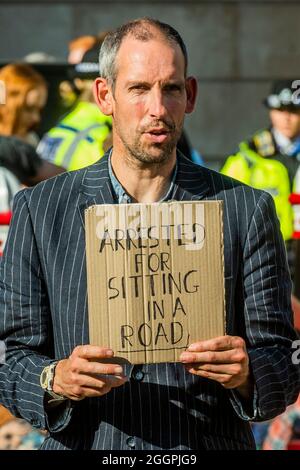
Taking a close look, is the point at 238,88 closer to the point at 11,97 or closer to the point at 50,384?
the point at 11,97

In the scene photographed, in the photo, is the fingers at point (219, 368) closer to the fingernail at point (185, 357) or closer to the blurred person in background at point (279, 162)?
the fingernail at point (185, 357)

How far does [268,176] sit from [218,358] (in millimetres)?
5410

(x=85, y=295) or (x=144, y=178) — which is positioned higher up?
(x=144, y=178)

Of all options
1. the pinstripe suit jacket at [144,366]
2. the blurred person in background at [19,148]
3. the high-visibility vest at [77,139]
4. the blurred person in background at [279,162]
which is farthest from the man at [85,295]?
the blurred person in background at [279,162]

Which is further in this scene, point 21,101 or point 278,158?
point 278,158

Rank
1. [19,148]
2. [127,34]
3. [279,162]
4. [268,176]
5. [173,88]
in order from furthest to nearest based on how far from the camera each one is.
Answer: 1. [279,162]
2. [268,176]
3. [19,148]
4. [127,34]
5. [173,88]

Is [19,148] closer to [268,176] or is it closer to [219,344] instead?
[268,176]

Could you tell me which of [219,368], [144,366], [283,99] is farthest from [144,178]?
[283,99]

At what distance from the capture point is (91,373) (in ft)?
10.4

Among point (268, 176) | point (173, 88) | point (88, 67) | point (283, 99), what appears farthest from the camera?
point (283, 99)

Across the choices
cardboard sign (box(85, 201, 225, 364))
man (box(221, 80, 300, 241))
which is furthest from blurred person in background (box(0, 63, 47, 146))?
cardboard sign (box(85, 201, 225, 364))

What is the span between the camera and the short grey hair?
348 cm

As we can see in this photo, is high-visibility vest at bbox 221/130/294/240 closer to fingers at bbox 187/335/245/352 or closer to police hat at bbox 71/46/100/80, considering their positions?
police hat at bbox 71/46/100/80

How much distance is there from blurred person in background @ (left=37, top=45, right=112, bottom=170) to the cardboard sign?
4.26 meters
